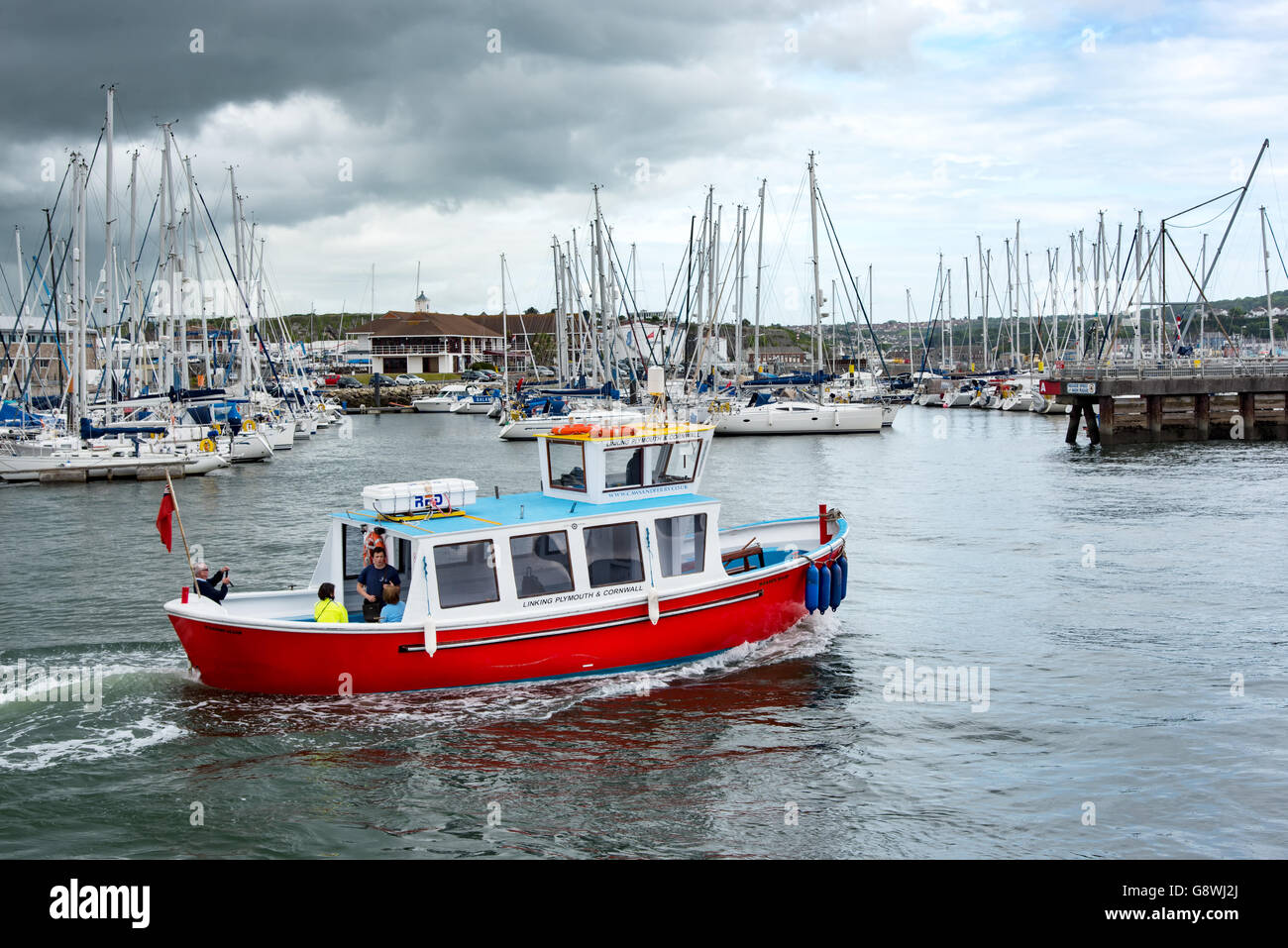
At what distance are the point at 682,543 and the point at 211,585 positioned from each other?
6816 mm

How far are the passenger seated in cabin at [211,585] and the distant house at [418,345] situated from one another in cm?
13550

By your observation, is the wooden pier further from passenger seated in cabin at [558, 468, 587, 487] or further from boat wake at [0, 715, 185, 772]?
boat wake at [0, 715, 185, 772]

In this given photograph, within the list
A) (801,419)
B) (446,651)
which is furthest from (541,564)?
(801,419)

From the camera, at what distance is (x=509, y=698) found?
597 inches

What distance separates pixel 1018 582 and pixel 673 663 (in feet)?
35.1

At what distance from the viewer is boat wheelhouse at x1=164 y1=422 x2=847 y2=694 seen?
14586mm

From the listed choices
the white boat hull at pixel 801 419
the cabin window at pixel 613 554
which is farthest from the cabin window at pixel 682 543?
the white boat hull at pixel 801 419

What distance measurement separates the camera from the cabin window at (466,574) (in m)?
14.9

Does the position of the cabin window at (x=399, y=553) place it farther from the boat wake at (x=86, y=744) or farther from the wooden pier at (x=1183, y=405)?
the wooden pier at (x=1183, y=405)

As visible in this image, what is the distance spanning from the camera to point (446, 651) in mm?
14805

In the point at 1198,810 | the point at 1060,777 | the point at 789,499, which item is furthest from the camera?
the point at 789,499

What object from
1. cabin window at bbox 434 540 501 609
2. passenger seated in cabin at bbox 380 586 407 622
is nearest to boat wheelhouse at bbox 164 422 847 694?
cabin window at bbox 434 540 501 609
